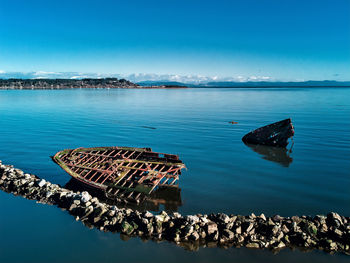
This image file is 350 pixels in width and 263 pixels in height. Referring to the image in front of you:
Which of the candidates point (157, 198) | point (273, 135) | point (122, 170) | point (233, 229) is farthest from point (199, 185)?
point (273, 135)

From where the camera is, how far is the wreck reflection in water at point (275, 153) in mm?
25381

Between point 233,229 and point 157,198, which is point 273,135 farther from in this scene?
point 233,229

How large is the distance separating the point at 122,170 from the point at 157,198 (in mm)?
4041

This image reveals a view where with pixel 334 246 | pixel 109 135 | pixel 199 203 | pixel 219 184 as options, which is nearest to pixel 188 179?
pixel 219 184

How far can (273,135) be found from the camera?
3184 centimetres

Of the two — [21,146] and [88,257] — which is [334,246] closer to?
[88,257]

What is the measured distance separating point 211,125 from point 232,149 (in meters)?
15.0

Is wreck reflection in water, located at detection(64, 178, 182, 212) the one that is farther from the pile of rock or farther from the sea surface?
the pile of rock

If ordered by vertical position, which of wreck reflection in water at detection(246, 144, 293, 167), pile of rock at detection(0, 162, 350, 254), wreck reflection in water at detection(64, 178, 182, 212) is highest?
pile of rock at detection(0, 162, 350, 254)

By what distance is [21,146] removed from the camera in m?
30.8

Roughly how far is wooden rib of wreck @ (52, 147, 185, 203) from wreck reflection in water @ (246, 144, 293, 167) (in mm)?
11088

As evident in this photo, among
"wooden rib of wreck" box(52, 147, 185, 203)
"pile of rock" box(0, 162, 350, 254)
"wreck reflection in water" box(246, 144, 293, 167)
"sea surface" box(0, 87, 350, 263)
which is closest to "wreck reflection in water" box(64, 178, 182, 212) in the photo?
"sea surface" box(0, 87, 350, 263)

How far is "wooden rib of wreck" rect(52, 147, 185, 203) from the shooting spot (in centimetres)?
1659

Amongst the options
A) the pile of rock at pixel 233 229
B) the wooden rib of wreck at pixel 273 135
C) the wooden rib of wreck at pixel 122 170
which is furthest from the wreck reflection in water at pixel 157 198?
the wooden rib of wreck at pixel 273 135
